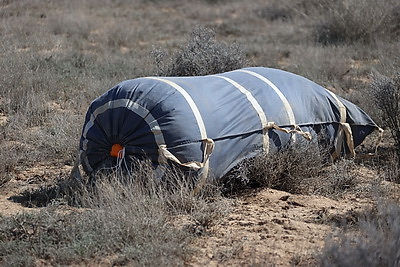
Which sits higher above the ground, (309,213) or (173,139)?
(173,139)

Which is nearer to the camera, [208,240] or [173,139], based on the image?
[208,240]

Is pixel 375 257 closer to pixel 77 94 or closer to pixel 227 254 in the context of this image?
pixel 227 254

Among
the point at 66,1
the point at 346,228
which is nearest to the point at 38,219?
the point at 346,228

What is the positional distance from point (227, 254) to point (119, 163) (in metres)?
1.44

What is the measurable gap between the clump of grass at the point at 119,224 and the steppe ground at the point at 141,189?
0.04 ft

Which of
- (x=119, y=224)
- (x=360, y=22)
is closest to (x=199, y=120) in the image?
(x=119, y=224)

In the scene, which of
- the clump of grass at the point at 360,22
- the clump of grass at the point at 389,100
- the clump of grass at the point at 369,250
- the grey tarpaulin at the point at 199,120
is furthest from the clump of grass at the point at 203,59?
the clump of grass at the point at 369,250

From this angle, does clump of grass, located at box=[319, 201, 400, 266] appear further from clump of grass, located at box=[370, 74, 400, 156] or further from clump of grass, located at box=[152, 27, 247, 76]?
clump of grass, located at box=[152, 27, 247, 76]

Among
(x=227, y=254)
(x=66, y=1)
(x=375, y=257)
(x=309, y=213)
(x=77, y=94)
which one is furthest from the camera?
(x=66, y=1)

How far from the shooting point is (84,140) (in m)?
5.66

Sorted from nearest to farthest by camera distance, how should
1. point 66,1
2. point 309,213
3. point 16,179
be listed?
point 309,213 < point 16,179 < point 66,1

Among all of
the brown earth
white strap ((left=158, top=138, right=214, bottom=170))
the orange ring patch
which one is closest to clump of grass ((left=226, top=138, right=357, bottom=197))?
the brown earth

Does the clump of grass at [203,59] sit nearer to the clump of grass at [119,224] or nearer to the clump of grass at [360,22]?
the clump of grass at [119,224]

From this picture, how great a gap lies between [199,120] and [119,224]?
1.24 m
